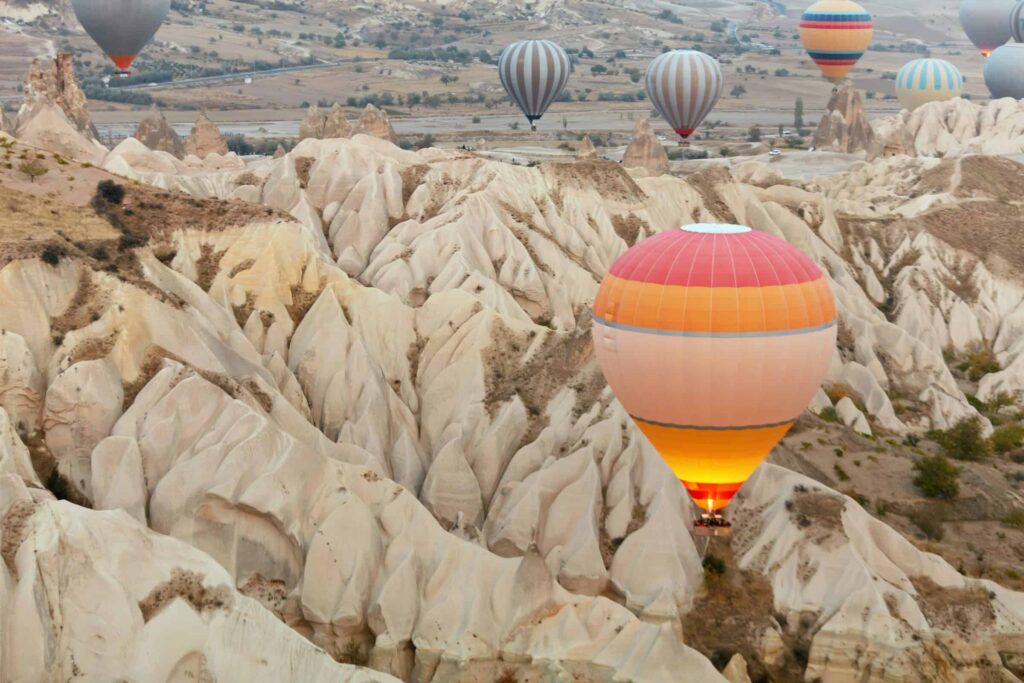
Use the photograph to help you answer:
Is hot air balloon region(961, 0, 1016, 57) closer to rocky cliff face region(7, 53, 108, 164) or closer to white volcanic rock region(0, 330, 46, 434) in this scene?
rocky cliff face region(7, 53, 108, 164)

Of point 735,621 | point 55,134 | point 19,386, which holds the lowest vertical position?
point 735,621

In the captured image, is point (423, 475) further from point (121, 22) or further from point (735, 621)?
point (121, 22)

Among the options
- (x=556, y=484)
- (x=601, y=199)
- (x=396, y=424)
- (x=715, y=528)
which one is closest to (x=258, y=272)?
(x=396, y=424)

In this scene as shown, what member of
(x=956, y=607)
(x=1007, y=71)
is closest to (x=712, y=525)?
(x=956, y=607)

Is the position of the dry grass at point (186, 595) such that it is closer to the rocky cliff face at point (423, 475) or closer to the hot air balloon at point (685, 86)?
the rocky cliff face at point (423, 475)

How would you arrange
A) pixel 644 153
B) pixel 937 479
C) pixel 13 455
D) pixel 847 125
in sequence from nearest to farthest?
pixel 13 455, pixel 937 479, pixel 644 153, pixel 847 125

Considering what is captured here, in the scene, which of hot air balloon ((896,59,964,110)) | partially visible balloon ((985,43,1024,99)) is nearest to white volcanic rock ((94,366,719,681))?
partially visible balloon ((985,43,1024,99))
